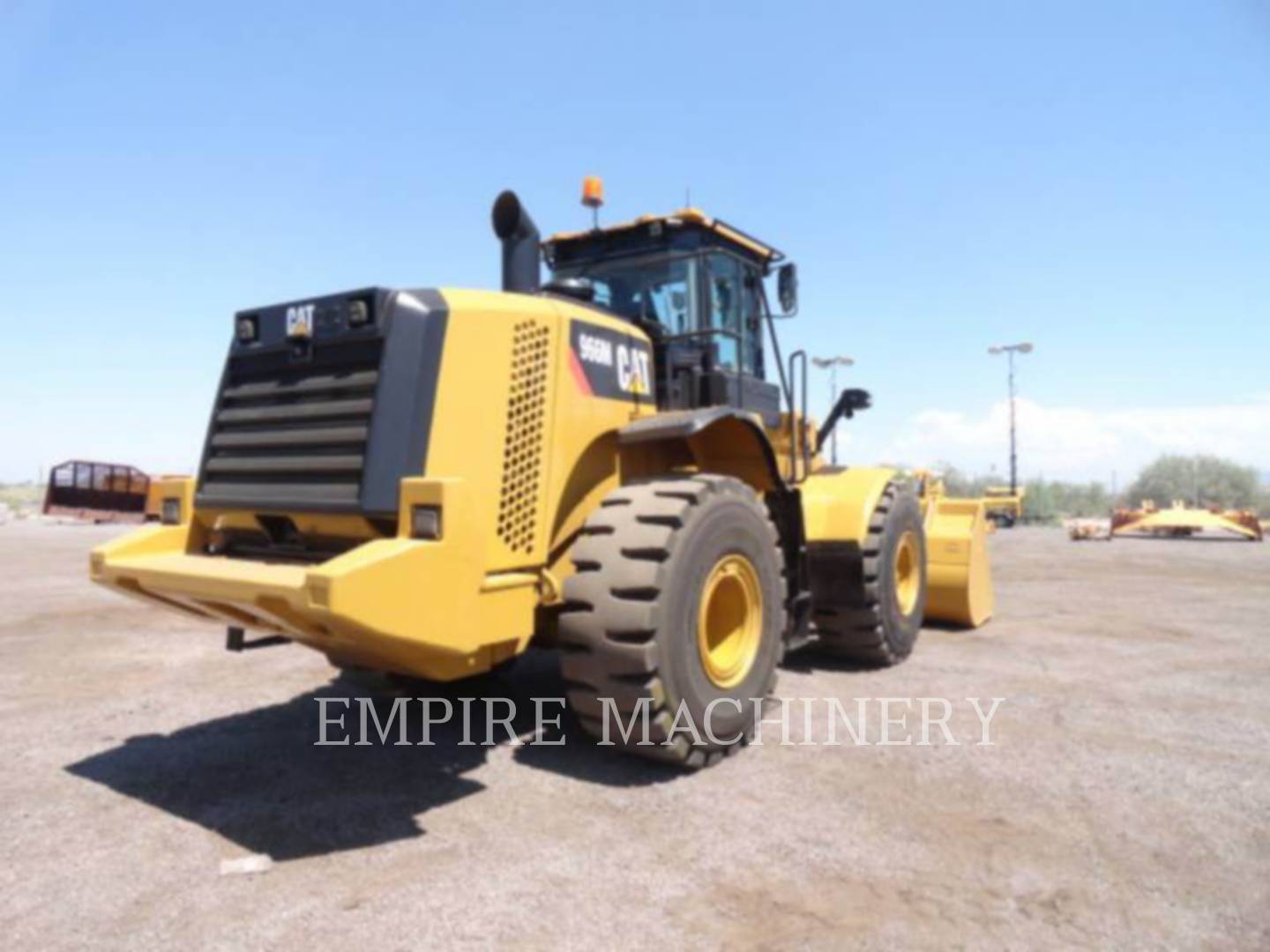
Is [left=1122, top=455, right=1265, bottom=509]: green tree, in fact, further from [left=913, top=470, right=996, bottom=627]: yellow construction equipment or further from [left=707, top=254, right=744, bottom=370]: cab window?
[left=707, top=254, right=744, bottom=370]: cab window

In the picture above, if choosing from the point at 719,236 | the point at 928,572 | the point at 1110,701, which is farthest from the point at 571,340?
the point at 928,572

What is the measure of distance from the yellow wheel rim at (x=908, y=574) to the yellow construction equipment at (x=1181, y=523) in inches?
828

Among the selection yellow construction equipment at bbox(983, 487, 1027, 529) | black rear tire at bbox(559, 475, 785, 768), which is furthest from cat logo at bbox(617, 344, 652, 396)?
yellow construction equipment at bbox(983, 487, 1027, 529)

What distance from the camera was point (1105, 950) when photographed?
2.53m

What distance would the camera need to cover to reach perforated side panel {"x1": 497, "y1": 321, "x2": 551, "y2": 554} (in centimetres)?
379

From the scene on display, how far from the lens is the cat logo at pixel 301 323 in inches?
155

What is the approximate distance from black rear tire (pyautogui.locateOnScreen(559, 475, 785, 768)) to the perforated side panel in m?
0.28

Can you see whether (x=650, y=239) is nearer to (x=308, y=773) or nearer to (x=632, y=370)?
(x=632, y=370)

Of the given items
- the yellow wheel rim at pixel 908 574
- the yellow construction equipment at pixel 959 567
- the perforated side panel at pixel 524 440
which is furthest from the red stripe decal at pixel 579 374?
the yellow construction equipment at pixel 959 567

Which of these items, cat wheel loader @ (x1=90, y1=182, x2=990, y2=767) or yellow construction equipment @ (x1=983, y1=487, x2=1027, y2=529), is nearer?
cat wheel loader @ (x1=90, y1=182, x2=990, y2=767)

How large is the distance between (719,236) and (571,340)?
2005 mm

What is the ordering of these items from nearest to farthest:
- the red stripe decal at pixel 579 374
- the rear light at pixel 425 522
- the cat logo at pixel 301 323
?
the rear light at pixel 425 522, the cat logo at pixel 301 323, the red stripe decal at pixel 579 374

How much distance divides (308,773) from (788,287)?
4.39 metres

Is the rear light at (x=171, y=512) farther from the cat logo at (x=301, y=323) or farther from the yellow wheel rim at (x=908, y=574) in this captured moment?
the yellow wheel rim at (x=908, y=574)
